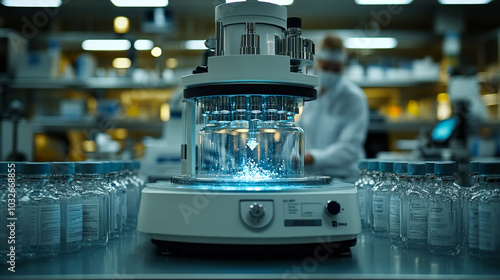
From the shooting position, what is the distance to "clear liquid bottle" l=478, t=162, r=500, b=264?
85 cm

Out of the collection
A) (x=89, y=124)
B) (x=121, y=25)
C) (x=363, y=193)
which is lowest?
(x=363, y=193)

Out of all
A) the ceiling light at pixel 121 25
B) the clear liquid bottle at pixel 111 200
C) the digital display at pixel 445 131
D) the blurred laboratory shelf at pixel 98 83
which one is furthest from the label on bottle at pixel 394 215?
the ceiling light at pixel 121 25

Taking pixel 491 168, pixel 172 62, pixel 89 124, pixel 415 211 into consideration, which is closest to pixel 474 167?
pixel 491 168

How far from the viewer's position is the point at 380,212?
1.12 m

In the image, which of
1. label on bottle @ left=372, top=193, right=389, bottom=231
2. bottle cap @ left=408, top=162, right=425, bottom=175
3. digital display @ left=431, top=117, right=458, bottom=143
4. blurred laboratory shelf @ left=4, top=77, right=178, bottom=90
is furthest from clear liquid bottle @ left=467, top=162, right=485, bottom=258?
blurred laboratory shelf @ left=4, top=77, right=178, bottom=90

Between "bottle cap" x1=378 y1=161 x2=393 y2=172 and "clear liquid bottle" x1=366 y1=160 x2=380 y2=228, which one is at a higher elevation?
"bottle cap" x1=378 y1=161 x2=393 y2=172

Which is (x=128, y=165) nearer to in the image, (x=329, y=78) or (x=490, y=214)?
(x=490, y=214)

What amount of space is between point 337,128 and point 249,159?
1.67 meters

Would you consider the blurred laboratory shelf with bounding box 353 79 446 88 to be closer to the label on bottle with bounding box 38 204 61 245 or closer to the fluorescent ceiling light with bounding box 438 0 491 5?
the fluorescent ceiling light with bounding box 438 0 491 5

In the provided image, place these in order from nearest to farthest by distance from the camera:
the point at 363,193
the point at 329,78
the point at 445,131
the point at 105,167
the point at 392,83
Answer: the point at 105,167 < the point at 363,193 < the point at 445,131 < the point at 329,78 < the point at 392,83

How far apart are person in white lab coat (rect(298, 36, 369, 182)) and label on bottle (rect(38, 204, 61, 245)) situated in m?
1.65

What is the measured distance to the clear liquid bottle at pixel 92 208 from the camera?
0.98 meters

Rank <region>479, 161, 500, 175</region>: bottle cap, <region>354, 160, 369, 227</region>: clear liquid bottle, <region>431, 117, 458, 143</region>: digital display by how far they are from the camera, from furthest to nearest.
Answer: <region>431, 117, 458, 143</region>: digital display, <region>354, 160, 369, 227</region>: clear liquid bottle, <region>479, 161, 500, 175</region>: bottle cap

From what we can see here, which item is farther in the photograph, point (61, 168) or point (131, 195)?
point (131, 195)
